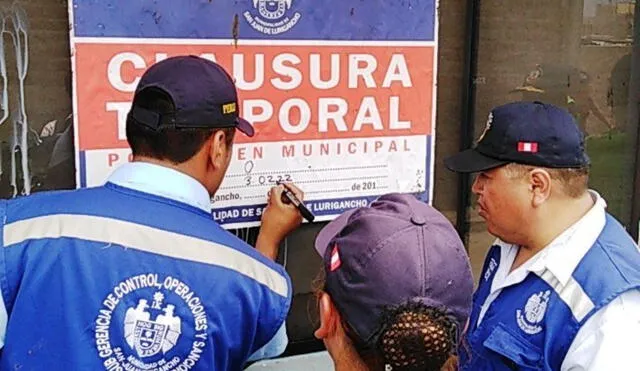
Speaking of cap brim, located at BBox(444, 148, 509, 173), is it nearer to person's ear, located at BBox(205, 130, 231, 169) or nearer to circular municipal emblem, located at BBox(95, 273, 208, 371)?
person's ear, located at BBox(205, 130, 231, 169)

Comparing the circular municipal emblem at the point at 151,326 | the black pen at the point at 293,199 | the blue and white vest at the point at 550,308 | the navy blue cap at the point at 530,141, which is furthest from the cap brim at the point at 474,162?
the circular municipal emblem at the point at 151,326

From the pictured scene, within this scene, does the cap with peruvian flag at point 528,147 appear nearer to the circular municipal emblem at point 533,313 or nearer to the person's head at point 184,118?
the circular municipal emblem at point 533,313

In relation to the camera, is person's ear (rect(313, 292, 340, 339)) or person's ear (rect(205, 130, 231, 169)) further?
person's ear (rect(205, 130, 231, 169))

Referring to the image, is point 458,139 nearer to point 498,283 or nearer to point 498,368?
point 498,283

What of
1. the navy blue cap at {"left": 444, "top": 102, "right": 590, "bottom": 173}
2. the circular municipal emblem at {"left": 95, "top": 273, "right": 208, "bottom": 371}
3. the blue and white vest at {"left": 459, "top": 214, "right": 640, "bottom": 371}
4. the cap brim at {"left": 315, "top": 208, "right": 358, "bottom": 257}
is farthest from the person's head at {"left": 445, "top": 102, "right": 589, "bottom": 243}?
the circular municipal emblem at {"left": 95, "top": 273, "right": 208, "bottom": 371}

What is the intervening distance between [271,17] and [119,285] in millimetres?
1475

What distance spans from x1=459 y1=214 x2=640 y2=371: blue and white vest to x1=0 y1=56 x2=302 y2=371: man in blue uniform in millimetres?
569

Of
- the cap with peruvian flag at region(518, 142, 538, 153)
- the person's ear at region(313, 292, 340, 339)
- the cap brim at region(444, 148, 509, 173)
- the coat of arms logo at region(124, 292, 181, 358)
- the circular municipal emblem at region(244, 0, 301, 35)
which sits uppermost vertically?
the circular municipal emblem at region(244, 0, 301, 35)

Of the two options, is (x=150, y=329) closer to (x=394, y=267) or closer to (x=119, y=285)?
(x=119, y=285)

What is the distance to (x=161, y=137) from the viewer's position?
1.77 meters

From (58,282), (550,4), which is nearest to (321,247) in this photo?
(58,282)

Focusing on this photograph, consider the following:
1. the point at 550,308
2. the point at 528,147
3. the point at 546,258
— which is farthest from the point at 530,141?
the point at 550,308

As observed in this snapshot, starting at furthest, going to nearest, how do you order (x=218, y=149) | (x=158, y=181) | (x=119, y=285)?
(x=218, y=149), (x=158, y=181), (x=119, y=285)

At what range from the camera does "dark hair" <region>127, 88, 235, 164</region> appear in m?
1.77
